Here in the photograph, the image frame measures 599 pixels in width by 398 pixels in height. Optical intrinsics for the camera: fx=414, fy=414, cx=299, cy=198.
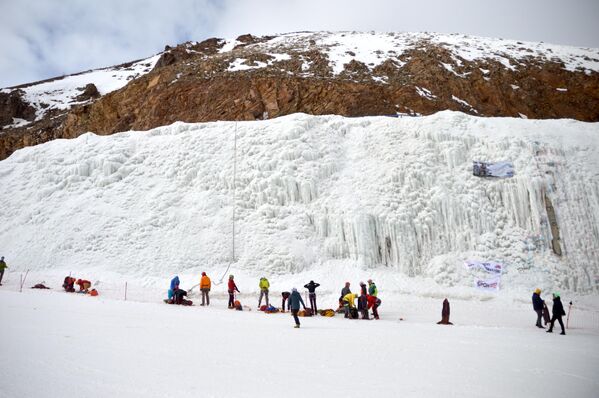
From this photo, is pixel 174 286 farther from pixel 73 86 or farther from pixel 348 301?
pixel 73 86

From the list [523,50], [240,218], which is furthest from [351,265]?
[523,50]

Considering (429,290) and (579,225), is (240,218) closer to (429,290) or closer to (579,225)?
(429,290)

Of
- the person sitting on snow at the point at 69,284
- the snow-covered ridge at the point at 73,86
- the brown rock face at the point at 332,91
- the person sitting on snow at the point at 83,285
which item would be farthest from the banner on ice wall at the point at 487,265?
the snow-covered ridge at the point at 73,86

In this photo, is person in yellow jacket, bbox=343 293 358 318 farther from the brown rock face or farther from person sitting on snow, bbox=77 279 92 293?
the brown rock face

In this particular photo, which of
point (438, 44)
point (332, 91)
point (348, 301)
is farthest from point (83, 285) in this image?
point (438, 44)

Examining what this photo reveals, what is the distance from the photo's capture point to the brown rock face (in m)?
35.4

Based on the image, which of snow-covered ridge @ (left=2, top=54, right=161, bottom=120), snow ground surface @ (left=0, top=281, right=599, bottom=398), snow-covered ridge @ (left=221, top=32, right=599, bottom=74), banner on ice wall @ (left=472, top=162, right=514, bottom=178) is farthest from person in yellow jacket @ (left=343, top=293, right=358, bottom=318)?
snow-covered ridge @ (left=2, top=54, right=161, bottom=120)

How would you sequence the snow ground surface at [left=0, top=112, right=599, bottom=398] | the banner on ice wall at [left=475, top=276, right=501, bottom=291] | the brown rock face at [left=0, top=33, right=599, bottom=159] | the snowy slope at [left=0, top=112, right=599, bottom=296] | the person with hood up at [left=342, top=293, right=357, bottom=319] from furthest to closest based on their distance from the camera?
the brown rock face at [left=0, top=33, right=599, bottom=159] < the snowy slope at [left=0, top=112, right=599, bottom=296] < the banner on ice wall at [left=475, top=276, right=501, bottom=291] < the person with hood up at [left=342, top=293, right=357, bottom=319] < the snow ground surface at [left=0, top=112, right=599, bottom=398]

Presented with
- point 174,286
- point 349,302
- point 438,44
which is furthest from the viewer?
point 438,44

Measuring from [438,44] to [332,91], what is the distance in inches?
885

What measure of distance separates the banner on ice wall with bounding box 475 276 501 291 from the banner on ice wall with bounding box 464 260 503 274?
340 mm

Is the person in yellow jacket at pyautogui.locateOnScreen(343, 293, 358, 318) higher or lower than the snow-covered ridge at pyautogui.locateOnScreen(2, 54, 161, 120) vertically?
lower

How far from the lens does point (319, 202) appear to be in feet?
63.1

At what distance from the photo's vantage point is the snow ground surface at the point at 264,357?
4906 mm
